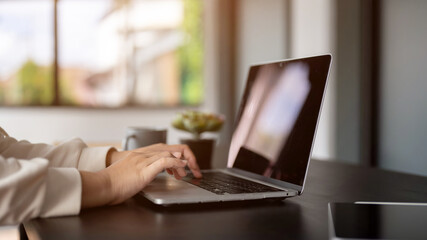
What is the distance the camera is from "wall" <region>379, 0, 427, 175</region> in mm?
2605

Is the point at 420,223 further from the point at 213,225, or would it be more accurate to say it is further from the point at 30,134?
the point at 30,134

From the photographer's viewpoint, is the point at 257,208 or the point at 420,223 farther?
the point at 257,208

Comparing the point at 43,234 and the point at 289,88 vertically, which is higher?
the point at 289,88

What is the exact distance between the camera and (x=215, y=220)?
724mm

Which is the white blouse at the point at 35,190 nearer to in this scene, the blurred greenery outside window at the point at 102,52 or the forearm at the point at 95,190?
the forearm at the point at 95,190

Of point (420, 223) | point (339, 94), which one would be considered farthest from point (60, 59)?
point (420, 223)

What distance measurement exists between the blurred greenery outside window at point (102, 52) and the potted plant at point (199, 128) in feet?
13.4

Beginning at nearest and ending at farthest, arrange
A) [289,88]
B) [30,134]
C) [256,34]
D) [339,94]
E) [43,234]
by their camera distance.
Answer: [43,234] → [289,88] → [339,94] → [256,34] → [30,134]

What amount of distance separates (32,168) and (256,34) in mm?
4082

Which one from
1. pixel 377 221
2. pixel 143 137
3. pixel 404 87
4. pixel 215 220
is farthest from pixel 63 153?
pixel 404 87

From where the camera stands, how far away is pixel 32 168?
0.71 m

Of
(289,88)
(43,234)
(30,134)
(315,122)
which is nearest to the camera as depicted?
(43,234)

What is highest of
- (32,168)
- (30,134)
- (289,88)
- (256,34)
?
(256,34)

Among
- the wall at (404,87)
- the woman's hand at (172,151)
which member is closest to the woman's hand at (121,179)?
the woman's hand at (172,151)
